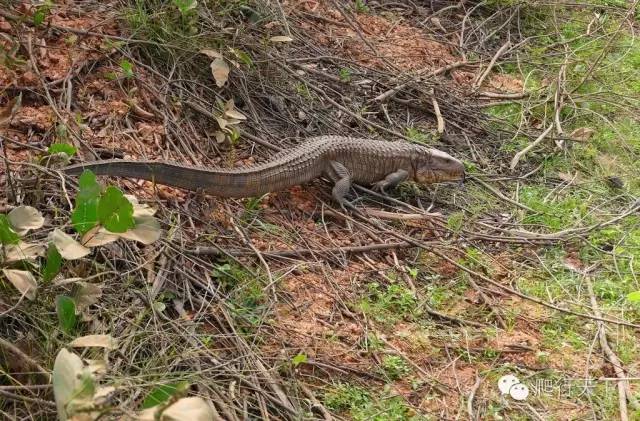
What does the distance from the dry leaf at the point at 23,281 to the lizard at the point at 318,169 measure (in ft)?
3.05

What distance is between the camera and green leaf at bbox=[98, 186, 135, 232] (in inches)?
107

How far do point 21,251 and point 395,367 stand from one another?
1.85 metres

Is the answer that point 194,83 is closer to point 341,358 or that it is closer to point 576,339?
point 341,358

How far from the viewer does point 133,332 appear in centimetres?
307

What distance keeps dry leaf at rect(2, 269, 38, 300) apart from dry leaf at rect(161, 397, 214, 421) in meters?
0.95

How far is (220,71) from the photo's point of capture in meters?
5.07

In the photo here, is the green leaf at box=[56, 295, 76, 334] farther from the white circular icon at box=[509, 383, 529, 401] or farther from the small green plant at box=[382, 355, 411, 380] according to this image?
the white circular icon at box=[509, 383, 529, 401]

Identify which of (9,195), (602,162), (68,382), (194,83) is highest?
(68,382)

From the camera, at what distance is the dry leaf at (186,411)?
1986 mm

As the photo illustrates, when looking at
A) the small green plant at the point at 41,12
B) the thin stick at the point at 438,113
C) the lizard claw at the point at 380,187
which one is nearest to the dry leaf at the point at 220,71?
the small green plant at the point at 41,12

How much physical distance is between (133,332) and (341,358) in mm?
1087

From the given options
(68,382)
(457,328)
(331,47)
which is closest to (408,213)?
(457,328)

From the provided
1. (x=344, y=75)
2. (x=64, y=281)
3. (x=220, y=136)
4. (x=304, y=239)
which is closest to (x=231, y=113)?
(x=220, y=136)

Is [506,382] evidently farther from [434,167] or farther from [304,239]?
[434,167]
